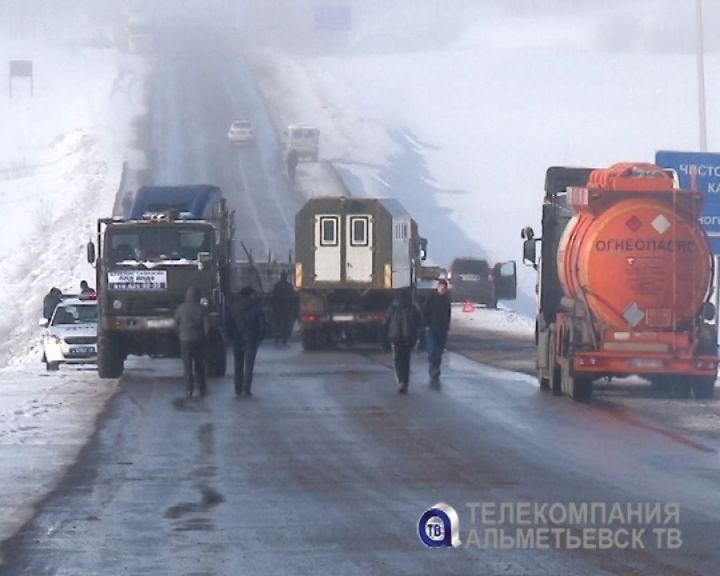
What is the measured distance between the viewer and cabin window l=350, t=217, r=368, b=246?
3744 centimetres

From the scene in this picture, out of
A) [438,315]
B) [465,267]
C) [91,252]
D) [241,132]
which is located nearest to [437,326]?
[438,315]

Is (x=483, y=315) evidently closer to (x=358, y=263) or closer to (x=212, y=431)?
(x=358, y=263)

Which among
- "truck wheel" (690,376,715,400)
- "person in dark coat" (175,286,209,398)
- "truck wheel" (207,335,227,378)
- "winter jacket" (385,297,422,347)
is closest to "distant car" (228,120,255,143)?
"truck wheel" (207,335,227,378)

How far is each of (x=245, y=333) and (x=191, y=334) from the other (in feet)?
2.67

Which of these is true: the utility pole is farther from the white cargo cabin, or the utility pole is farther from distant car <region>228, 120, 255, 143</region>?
distant car <region>228, 120, 255, 143</region>

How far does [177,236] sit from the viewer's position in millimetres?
30078

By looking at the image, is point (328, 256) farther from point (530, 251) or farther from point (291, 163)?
point (291, 163)

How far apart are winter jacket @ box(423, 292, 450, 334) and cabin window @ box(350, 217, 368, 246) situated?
8.63 meters

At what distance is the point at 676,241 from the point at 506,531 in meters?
12.5

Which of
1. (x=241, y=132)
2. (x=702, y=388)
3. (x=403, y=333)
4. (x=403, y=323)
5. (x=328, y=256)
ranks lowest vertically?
(x=702, y=388)

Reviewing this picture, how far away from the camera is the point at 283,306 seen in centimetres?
4066

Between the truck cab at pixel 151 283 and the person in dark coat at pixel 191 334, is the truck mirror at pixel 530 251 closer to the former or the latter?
the truck cab at pixel 151 283

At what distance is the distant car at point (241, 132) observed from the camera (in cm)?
8406

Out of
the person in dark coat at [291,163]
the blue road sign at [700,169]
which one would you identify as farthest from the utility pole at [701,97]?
the person in dark coat at [291,163]
